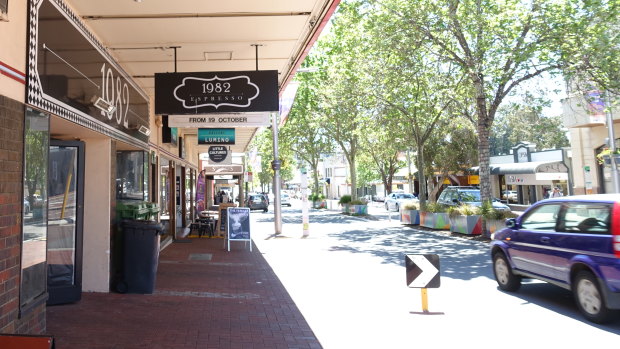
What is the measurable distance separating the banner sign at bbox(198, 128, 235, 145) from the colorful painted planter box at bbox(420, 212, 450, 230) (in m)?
8.83

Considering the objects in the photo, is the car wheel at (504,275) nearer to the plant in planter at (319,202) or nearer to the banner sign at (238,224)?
the banner sign at (238,224)

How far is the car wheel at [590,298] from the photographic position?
17.5 feet

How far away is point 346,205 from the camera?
31.3 meters

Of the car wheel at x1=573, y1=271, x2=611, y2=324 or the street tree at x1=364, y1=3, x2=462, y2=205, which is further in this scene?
the street tree at x1=364, y1=3, x2=462, y2=205

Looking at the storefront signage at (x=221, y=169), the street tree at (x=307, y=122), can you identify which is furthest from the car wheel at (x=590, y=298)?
the street tree at (x=307, y=122)

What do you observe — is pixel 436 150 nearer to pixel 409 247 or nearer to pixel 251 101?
pixel 409 247

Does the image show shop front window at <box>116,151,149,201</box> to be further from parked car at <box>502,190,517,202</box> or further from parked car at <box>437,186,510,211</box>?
parked car at <box>502,190,517,202</box>

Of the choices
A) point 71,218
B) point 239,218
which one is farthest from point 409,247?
point 71,218

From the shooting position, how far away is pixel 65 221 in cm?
632

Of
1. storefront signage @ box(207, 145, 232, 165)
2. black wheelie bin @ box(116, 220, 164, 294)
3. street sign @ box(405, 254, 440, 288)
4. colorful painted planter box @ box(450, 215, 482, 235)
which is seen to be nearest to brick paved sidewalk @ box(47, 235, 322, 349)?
black wheelie bin @ box(116, 220, 164, 294)

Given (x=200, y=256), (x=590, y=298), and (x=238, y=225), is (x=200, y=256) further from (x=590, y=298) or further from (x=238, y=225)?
(x=590, y=298)

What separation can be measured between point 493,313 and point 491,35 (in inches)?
361

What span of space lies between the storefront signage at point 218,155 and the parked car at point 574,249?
13695 mm

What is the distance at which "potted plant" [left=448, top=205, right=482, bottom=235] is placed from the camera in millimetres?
15297
